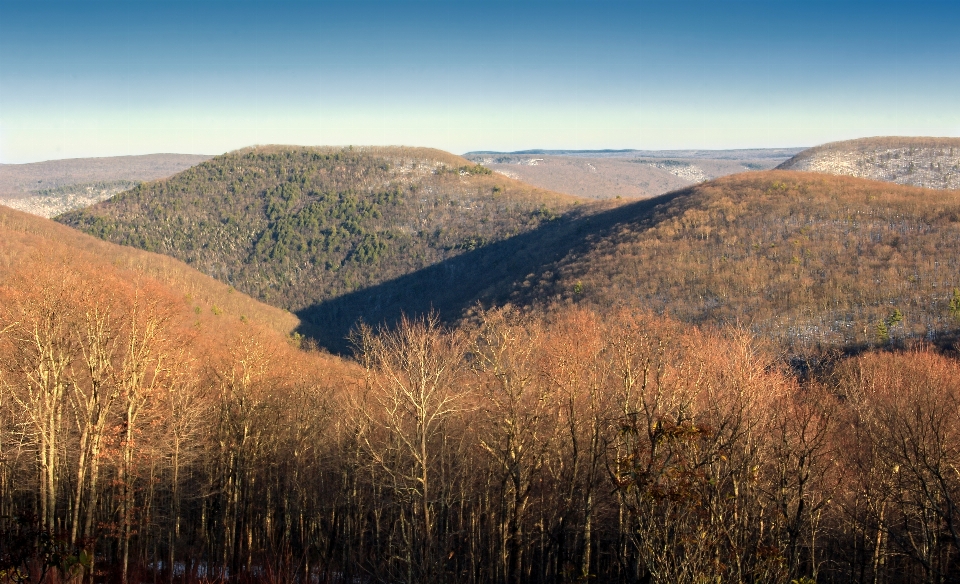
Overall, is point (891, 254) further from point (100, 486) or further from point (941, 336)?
point (100, 486)

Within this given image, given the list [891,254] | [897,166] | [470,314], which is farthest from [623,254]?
[897,166]

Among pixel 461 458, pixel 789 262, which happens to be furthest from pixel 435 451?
pixel 789 262

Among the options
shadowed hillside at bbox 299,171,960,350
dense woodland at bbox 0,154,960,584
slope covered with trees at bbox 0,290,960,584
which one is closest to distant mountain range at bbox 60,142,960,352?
shadowed hillside at bbox 299,171,960,350

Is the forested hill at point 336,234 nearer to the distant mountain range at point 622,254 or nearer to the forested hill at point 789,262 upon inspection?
the distant mountain range at point 622,254

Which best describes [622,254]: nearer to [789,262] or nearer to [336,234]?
[789,262]

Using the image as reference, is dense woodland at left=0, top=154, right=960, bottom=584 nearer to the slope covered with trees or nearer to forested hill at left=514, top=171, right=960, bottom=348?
the slope covered with trees
